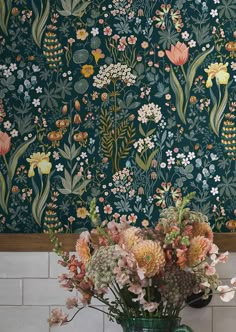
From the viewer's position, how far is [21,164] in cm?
288

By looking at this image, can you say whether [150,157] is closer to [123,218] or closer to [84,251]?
[123,218]

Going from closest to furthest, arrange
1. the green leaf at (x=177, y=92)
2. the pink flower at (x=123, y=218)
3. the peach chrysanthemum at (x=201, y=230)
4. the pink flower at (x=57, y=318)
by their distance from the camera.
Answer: the peach chrysanthemum at (x=201, y=230)
the pink flower at (x=57, y=318)
the pink flower at (x=123, y=218)
the green leaf at (x=177, y=92)

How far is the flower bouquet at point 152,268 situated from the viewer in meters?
2.34

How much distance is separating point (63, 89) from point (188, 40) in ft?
1.67

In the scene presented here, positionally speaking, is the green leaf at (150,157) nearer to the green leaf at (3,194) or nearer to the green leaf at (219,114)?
the green leaf at (219,114)

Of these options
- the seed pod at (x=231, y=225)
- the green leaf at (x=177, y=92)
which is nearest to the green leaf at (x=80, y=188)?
the green leaf at (x=177, y=92)

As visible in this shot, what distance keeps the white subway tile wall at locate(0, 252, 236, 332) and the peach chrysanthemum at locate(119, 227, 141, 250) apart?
0.48 meters

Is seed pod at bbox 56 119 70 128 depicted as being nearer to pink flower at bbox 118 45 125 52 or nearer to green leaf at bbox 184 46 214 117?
pink flower at bbox 118 45 125 52

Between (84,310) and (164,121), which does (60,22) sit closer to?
(164,121)

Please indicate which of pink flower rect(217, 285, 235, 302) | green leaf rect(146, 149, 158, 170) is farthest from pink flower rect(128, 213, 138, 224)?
pink flower rect(217, 285, 235, 302)

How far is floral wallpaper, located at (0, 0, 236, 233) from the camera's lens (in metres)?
2.86

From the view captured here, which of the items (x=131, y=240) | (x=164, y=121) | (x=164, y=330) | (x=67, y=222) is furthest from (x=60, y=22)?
(x=164, y=330)

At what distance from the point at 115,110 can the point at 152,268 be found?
30.0 inches

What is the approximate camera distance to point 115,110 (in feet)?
9.46
